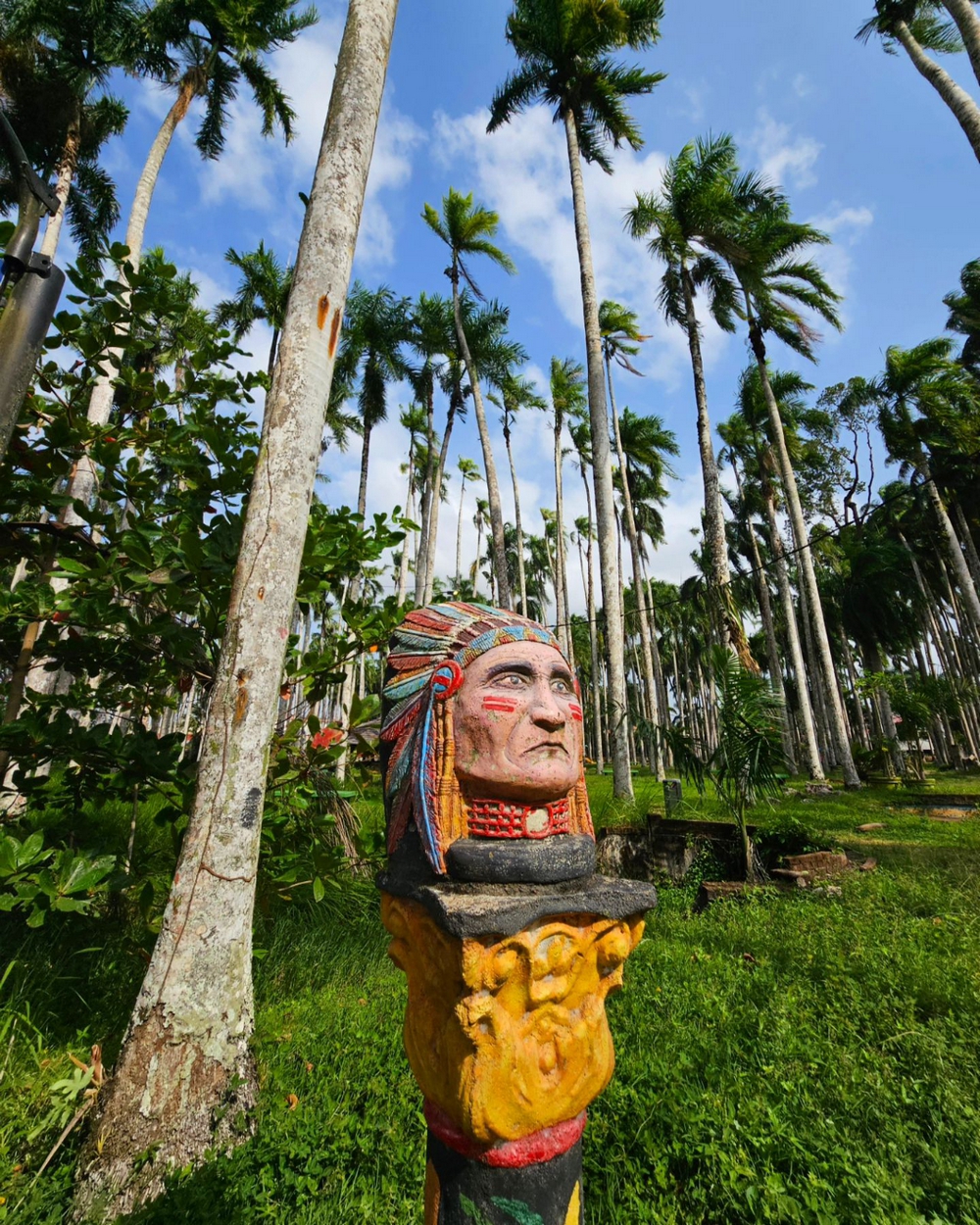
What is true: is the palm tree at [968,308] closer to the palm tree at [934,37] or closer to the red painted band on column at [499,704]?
the palm tree at [934,37]

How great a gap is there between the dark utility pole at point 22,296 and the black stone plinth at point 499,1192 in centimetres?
212

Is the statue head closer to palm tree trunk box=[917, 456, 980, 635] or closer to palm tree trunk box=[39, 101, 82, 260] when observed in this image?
palm tree trunk box=[39, 101, 82, 260]

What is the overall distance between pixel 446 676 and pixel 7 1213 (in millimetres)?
2239

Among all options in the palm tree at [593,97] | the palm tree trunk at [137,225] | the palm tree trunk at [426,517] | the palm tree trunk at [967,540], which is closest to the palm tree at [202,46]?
the palm tree trunk at [137,225]

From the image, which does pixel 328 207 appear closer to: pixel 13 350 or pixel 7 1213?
pixel 13 350

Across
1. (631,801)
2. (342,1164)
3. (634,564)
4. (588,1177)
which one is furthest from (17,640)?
(634,564)

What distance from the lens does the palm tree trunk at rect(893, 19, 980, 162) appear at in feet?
20.8

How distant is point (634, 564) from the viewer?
1845 centimetres

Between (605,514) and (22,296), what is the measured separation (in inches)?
325

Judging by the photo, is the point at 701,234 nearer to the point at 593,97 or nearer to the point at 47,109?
the point at 593,97

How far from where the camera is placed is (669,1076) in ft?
9.57

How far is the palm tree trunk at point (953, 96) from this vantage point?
20.8 ft

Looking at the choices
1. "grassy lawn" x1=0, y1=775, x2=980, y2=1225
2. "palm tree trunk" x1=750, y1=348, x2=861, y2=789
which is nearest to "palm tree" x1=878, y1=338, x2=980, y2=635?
"palm tree trunk" x1=750, y1=348, x2=861, y2=789

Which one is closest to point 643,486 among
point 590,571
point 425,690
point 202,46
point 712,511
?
point 590,571
